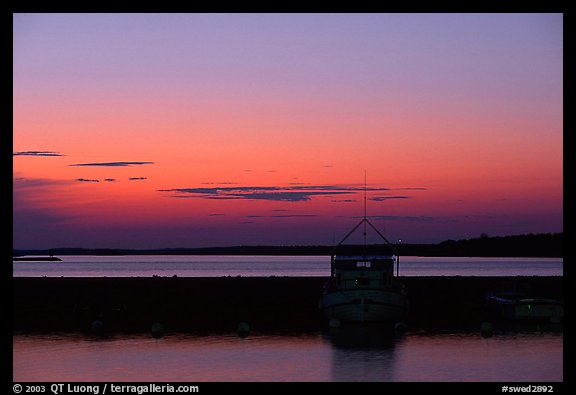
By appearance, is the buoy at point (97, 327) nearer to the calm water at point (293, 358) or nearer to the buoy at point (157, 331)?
the calm water at point (293, 358)

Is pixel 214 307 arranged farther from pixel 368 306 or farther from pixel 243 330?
pixel 368 306

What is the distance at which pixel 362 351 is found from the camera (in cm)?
4853

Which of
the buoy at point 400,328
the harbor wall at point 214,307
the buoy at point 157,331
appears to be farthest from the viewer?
the harbor wall at point 214,307

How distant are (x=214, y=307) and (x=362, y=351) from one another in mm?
38051

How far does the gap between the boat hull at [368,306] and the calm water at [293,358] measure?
6.02 ft

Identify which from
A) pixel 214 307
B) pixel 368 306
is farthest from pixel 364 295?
pixel 214 307

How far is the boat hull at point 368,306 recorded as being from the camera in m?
59.1

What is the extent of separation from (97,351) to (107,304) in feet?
123

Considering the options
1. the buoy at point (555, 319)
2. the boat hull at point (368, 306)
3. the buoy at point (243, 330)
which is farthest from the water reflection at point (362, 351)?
the buoy at point (555, 319)

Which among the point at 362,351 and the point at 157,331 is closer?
the point at 362,351

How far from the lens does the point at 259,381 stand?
39062 mm
